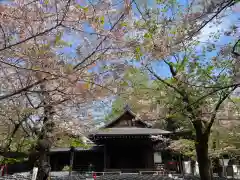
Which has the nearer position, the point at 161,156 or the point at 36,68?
the point at 36,68

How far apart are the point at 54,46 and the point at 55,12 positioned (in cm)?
78

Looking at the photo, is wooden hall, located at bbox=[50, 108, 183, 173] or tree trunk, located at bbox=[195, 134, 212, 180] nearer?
tree trunk, located at bbox=[195, 134, 212, 180]

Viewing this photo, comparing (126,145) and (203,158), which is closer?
(203,158)

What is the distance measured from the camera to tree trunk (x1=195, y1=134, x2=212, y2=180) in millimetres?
8953

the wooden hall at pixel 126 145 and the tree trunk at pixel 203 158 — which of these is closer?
the tree trunk at pixel 203 158

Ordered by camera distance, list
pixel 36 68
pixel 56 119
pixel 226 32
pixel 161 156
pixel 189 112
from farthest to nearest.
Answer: pixel 161 156 → pixel 189 112 → pixel 56 119 → pixel 226 32 → pixel 36 68

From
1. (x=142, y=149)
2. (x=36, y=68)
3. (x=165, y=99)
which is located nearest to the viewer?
(x=36, y=68)

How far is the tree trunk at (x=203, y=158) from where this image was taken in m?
8.95

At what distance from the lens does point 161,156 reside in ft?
84.4

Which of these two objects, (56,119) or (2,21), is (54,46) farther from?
(56,119)

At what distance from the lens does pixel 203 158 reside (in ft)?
30.0

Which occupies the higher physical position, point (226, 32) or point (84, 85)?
point (226, 32)

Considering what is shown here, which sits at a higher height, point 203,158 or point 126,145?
point 126,145

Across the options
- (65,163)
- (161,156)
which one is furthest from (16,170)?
(161,156)
